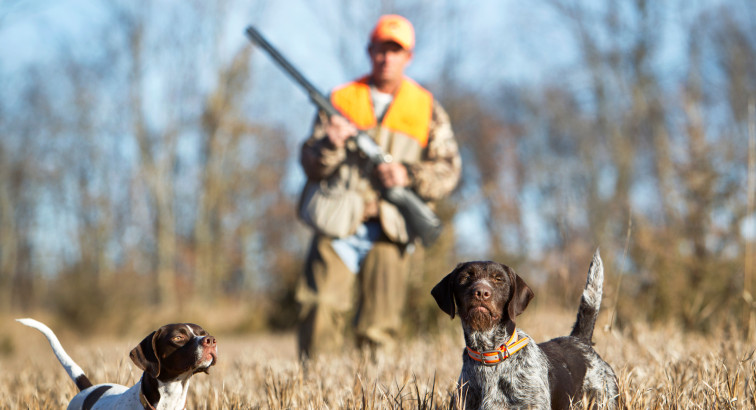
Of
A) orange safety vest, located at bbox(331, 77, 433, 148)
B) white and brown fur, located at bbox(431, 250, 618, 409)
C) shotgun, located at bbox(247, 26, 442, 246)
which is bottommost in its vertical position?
white and brown fur, located at bbox(431, 250, 618, 409)

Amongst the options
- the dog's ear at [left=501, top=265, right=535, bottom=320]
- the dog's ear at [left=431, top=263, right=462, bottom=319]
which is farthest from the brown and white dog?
the dog's ear at [left=501, top=265, right=535, bottom=320]

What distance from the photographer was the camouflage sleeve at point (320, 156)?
18.0 ft

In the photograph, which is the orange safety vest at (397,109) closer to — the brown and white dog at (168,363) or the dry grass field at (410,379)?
the dry grass field at (410,379)

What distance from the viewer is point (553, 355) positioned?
2.93m

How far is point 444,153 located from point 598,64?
22528mm

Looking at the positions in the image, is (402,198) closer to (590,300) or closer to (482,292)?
(590,300)

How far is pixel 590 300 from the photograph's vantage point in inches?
128

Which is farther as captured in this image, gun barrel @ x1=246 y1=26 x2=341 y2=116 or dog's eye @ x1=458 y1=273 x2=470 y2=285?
gun barrel @ x1=246 y1=26 x2=341 y2=116

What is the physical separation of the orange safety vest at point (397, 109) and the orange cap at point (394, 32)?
38 cm

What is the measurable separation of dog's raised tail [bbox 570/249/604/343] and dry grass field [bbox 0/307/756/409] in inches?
9.2

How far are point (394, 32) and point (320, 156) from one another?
1062 millimetres

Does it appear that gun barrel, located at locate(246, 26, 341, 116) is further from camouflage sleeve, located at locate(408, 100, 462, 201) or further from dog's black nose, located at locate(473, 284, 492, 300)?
dog's black nose, located at locate(473, 284, 492, 300)

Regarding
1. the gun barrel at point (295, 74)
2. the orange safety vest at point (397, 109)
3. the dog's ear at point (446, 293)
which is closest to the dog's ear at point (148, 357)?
the dog's ear at point (446, 293)

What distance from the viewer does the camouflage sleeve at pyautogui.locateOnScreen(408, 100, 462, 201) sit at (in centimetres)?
566
